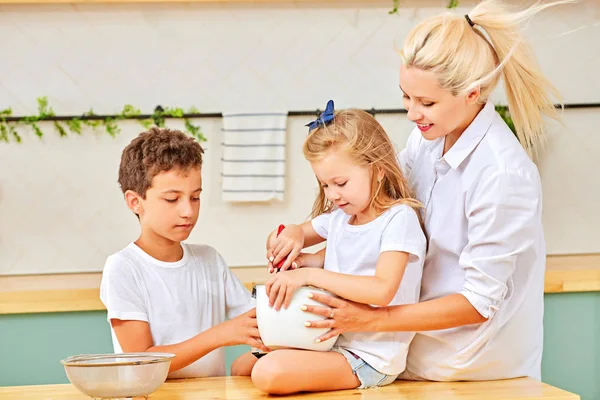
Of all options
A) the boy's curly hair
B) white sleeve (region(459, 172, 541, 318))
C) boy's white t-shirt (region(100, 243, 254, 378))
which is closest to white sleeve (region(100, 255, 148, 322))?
boy's white t-shirt (region(100, 243, 254, 378))

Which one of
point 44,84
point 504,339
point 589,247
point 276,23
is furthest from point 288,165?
point 504,339

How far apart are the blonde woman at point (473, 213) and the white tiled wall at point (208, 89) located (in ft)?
5.60

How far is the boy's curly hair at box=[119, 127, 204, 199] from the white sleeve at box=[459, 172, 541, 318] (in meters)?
0.63

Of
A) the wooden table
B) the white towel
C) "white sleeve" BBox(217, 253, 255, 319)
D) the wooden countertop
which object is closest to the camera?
the wooden table

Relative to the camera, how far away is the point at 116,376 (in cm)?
119

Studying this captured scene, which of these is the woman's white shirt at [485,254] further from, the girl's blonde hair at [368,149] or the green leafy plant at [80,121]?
the green leafy plant at [80,121]

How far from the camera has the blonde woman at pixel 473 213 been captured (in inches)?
55.7

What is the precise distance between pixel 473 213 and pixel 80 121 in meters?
2.12

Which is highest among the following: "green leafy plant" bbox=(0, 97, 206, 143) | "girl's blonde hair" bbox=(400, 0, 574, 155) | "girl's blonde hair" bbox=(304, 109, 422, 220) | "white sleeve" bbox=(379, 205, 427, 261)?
"green leafy plant" bbox=(0, 97, 206, 143)

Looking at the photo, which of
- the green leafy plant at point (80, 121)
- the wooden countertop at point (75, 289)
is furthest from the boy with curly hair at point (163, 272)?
the green leafy plant at point (80, 121)

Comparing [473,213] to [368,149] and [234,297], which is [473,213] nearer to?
[368,149]

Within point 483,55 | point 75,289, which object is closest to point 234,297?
point 483,55

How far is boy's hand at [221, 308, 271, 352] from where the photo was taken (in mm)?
1467

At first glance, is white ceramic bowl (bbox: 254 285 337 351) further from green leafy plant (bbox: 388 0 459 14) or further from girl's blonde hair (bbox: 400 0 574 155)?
green leafy plant (bbox: 388 0 459 14)
